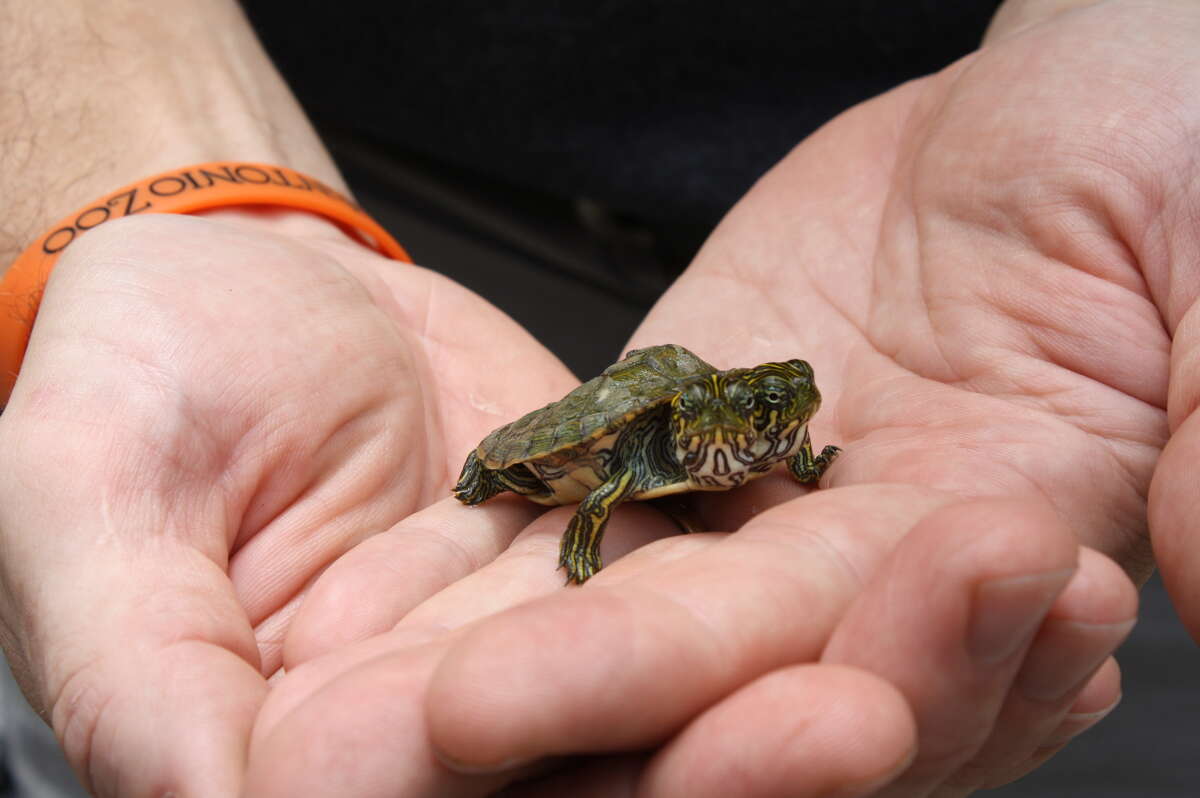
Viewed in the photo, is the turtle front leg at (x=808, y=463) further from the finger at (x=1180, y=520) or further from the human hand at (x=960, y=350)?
the finger at (x=1180, y=520)

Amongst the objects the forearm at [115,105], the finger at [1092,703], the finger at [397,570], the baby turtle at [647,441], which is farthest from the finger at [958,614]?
the forearm at [115,105]

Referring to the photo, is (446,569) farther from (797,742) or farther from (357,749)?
(797,742)

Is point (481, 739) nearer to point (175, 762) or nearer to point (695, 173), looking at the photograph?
point (175, 762)

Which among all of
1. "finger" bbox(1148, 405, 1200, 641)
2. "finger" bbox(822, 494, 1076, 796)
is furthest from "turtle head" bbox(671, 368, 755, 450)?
"finger" bbox(1148, 405, 1200, 641)

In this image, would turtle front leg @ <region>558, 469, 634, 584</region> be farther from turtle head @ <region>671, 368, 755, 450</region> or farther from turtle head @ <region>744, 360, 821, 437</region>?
turtle head @ <region>744, 360, 821, 437</region>

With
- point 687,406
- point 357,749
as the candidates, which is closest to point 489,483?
point 687,406

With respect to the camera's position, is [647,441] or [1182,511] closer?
[1182,511]

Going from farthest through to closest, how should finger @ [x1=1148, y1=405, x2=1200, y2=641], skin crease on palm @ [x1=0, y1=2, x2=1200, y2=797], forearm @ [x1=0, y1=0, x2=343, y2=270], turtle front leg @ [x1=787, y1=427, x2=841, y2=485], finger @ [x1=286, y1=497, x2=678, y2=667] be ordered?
forearm @ [x1=0, y1=0, x2=343, y2=270]
turtle front leg @ [x1=787, y1=427, x2=841, y2=485]
finger @ [x1=286, y1=497, x2=678, y2=667]
finger @ [x1=1148, y1=405, x2=1200, y2=641]
skin crease on palm @ [x1=0, y1=2, x2=1200, y2=797]
